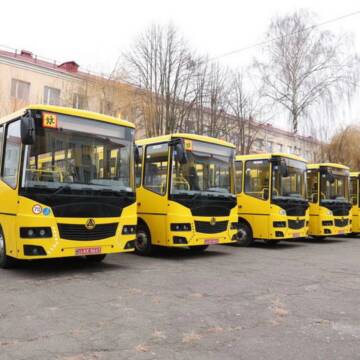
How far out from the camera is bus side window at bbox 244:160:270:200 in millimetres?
13468

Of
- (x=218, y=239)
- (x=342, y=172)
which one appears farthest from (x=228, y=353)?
(x=342, y=172)

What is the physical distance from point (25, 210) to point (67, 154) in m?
1.27

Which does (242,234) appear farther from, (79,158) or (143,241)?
(79,158)

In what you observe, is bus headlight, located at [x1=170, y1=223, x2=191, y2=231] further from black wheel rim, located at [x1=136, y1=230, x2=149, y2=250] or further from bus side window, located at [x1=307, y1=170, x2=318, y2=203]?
bus side window, located at [x1=307, y1=170, x2=318, y2=203]

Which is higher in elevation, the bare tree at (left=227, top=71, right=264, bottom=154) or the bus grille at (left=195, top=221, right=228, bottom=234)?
the bare tree at (left=227, top=71, right=264, bottom=154)

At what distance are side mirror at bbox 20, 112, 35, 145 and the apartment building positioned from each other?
14.4 meters

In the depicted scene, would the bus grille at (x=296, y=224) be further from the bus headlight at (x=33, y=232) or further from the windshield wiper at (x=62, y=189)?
the bus headlight at (x=33, y=232)

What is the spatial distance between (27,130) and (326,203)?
11.3 metres

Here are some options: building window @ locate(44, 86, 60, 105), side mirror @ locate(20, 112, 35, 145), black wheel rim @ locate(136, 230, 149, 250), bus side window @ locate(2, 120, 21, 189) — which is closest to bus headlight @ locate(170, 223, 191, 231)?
black wheel rim @ locate(136, 230, 149, 250)

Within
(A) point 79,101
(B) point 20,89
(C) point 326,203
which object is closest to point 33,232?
(C) point 326,203

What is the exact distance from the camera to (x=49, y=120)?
799cm

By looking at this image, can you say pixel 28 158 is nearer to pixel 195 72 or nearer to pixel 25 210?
pixel 25 210

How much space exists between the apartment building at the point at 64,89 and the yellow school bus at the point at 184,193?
11.3m

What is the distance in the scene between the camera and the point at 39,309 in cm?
568
